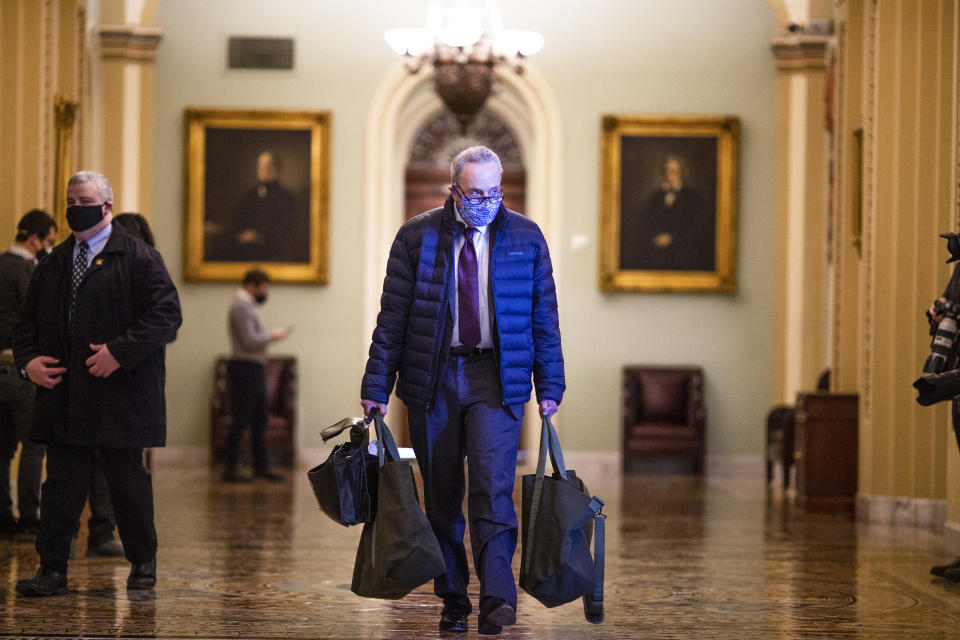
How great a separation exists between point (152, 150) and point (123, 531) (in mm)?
8377

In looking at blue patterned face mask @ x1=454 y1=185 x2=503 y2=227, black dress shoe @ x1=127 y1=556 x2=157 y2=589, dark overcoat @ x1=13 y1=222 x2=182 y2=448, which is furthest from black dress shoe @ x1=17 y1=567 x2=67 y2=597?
blue patterned face mask @ x1=454 y1=185 x2=503 y2=227

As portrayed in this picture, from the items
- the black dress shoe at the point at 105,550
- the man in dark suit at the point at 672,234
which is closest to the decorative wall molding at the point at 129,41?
the man in dark suit at the point at 672,234

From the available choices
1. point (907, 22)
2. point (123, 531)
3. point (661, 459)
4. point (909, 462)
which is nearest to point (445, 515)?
point (123, 531)

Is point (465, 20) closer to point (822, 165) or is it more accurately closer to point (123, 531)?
point (822, 165)

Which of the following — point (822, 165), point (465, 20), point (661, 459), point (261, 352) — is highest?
point (465, 20)

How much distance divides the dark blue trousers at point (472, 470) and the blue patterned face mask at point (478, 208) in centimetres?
44

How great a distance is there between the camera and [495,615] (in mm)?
4234

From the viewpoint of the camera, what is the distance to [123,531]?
5.08 metres

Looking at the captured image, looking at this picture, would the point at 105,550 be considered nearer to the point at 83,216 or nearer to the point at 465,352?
the point at 83,216

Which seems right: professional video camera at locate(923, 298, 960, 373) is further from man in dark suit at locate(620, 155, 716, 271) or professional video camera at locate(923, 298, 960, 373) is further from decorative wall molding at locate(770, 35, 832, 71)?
decorative wall molding at locate(770, 35, 832, 71)

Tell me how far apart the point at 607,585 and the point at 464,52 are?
6222 mm

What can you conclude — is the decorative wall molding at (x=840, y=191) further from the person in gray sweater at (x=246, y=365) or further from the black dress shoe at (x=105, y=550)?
the black dress shoe at (x=105, y=550)

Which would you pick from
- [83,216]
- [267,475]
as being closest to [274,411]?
[267,475]

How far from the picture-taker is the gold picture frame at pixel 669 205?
12945 mm
